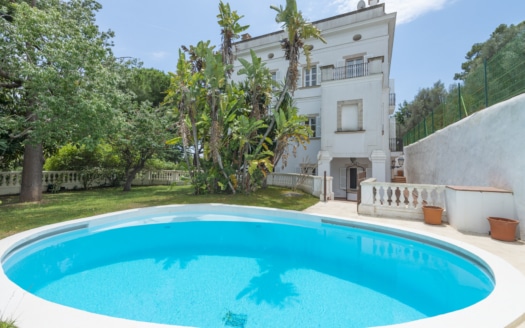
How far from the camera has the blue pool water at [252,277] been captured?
12.3 feet

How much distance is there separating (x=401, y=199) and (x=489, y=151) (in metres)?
3.03

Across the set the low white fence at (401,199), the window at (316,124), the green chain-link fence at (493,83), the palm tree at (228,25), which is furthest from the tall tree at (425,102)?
the palm tree at (228,25)

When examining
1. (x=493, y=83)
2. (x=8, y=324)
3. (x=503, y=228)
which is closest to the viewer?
(x=8, y=324)

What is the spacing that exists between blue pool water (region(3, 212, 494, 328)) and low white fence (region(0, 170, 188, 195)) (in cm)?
854

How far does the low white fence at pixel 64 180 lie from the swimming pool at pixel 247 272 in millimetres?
7793

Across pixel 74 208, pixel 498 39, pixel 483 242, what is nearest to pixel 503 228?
pixel 483 242

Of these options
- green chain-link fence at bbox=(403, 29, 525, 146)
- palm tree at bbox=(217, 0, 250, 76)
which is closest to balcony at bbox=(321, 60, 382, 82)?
green chain-link fence at bbox=(403, 29, 525, 146)

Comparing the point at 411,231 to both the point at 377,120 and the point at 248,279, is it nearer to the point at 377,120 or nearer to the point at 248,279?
the point at 248,279

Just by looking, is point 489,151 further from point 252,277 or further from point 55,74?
point 55,74

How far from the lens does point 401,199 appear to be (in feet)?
29.6

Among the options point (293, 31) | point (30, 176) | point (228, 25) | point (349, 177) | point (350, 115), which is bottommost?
point (30, 176)

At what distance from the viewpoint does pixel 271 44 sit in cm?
2031

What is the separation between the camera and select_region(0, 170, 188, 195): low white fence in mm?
14916

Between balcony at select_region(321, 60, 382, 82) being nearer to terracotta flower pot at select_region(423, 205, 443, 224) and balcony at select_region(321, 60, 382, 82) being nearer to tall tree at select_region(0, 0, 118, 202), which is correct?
terracotta flower pot at select_region(423, 205, 443, 224)
